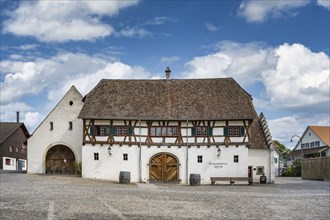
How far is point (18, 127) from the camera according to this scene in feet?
234

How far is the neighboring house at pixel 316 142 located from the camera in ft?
236

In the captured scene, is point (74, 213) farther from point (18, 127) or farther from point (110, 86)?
point (18, 127)

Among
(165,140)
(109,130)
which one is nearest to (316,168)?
(165,140)

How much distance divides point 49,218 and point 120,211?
3.03 m

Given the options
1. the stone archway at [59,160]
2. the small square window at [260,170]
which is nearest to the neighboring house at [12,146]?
the stone archway at [59,160]

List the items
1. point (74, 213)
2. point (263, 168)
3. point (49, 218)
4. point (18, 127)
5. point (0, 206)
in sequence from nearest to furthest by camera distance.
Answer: point (49, 218), point (74, 213), point (0, 206), point (263, 168), point (18, 127)

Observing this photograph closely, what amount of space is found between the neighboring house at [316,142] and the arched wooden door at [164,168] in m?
37.7

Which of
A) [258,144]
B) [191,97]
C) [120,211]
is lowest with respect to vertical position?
[120,211]

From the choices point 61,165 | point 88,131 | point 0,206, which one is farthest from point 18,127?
point 0,206

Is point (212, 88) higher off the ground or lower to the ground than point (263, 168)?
higher

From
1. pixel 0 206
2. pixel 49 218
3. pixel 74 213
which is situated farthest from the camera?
pixel 0 206

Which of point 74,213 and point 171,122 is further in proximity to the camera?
point 171,122

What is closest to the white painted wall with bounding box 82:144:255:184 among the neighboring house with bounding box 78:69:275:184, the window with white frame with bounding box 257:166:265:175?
the neighboring house with bounding box 78:69:275:184

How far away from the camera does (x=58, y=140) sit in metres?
42.7
